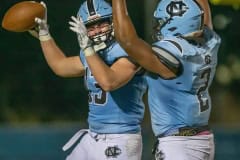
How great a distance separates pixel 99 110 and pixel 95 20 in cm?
53

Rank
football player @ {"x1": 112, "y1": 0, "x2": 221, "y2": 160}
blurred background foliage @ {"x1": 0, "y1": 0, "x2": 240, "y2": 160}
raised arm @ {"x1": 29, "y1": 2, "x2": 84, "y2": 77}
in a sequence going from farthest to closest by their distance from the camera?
blurred background foliage @ {"x1": 0, "y1": 0, "x2": 240, "y2": 160}, raised arm @ {"x1": 29, "y1": 2, "x2": 84, "y2": 77}, football player @ {"x1": 112, "y1": 0, "x2": 221, "y2": 160}

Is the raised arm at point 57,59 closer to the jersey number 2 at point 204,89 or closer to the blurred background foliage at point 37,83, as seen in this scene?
the jersey number 2 at point 204,89

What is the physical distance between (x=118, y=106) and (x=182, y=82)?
2.40ft

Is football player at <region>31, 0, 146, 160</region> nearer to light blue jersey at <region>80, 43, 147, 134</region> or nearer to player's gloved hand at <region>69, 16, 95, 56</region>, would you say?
light blue jersey at <region>80, 43, 147, 134</region>

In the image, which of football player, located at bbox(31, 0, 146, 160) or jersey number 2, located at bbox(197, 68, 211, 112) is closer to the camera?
jersey number 2, located at bbox(197, 68, 211, 112)

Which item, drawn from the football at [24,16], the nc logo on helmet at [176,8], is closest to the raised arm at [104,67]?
the nc logo on helmet at [176,8]

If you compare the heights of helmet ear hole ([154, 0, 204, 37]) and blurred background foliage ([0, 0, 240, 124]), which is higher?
helmet ear hole ([154, 0, 204, 37])

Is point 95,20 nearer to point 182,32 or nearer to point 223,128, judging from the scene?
point 182,32

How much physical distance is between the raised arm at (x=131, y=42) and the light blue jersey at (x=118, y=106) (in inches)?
27.6

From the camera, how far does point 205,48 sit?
4.83 m

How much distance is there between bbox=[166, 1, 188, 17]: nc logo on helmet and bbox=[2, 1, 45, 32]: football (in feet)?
3.61

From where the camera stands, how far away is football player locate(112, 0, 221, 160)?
4.69 meters

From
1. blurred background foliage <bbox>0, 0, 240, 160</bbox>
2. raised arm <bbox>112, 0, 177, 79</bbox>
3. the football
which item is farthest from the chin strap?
blurred background foliage <bbox>0, 0, 240, 160</bbox>

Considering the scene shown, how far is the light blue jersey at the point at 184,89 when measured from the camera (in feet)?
15.4
